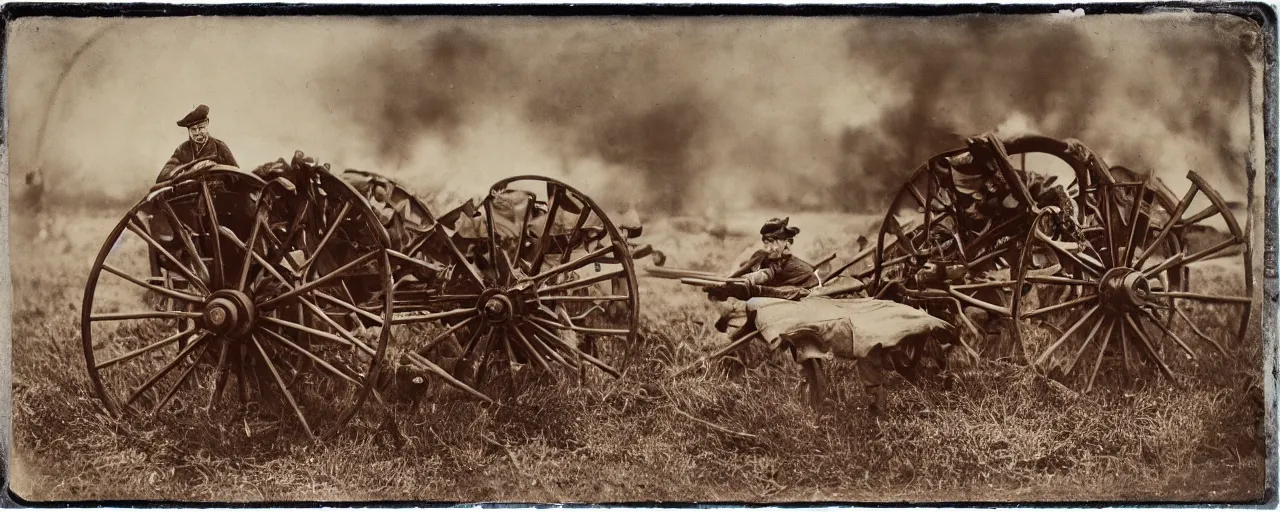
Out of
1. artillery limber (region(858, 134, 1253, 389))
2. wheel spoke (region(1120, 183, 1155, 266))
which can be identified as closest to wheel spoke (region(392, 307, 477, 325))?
artillery limber (region(858, 134, 1253, 389))

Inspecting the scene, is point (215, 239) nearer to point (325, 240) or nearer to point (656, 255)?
point (325, 240)

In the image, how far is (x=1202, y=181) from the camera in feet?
23.1

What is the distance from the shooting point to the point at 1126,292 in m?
6.80

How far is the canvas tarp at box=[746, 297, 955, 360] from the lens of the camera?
6.83 m

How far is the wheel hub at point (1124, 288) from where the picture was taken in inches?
268

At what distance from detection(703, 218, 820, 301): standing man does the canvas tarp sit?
0.07 m

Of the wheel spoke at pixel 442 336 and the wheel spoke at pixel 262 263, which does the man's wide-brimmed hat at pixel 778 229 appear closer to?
the wheel spoke at pixel 442 336

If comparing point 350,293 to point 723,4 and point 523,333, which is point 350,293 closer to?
point 523,333

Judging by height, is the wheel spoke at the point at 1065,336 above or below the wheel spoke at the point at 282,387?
above

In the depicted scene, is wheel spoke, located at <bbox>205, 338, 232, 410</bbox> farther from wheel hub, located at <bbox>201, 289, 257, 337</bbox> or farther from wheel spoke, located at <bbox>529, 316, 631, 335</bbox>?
wheel spoke, located at <bbox>529, 316, 631, 335</bbox>

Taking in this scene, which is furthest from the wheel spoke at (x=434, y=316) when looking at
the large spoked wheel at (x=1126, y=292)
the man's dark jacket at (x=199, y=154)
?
the large spoked wheel at (x=1126, y=292)

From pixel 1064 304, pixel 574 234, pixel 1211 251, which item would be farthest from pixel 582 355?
pixel 1211 251

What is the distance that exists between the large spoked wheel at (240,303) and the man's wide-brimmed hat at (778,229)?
7.15 ft

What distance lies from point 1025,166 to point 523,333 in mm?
3101
